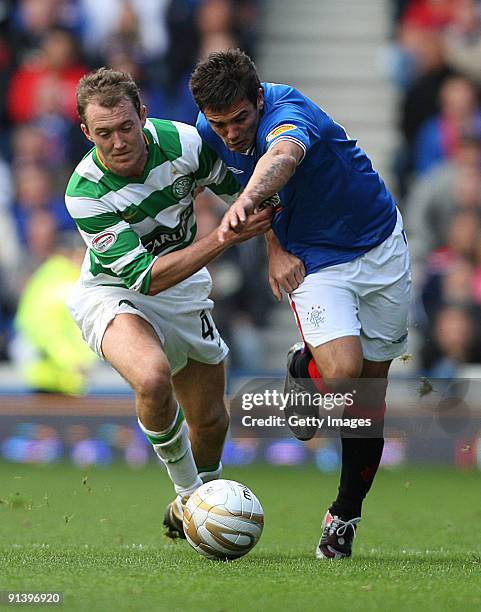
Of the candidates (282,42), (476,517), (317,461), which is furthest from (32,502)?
(282,42)

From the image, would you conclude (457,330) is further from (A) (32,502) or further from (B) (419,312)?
(A) (32,502)

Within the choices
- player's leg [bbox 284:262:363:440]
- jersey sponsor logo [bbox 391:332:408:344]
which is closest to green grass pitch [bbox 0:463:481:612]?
player's leg [bbox 284:262:363:440]

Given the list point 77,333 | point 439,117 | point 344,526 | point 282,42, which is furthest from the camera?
point 282,42

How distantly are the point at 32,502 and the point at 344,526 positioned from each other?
2.88 meters

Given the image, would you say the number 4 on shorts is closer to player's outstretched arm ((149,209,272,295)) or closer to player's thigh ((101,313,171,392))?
player's thigh ((101,313,171,392))

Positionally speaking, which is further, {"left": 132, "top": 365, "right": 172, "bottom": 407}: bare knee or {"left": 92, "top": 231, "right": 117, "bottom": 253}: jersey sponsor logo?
{"left": 92, "top": 231, "right": 117, "bottom": 253}: jersey sponsor logo

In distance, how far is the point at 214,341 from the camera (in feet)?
21.6

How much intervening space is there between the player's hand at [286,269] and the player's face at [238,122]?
1.98ft

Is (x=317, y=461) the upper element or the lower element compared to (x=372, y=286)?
lower

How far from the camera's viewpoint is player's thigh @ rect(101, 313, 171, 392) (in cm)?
582

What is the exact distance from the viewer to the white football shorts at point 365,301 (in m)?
5.96

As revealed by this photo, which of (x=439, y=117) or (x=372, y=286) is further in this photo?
(x=439, y=117)

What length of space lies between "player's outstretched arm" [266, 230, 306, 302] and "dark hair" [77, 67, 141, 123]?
90 centimetres

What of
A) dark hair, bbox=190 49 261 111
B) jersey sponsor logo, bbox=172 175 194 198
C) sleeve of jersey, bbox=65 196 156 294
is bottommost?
sleeve of jersey, bbox=65 196 156 294
